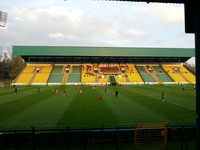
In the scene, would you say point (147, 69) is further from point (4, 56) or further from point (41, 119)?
point (41, 119)

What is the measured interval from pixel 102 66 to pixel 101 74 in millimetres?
7385

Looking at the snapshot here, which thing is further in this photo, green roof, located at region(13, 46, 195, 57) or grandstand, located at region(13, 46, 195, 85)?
green roof, located at region(13, 46, 195, 57)

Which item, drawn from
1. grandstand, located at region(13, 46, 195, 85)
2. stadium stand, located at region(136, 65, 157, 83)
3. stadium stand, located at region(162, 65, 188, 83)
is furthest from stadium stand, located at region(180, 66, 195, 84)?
stadium stand, located at region(136, 65, 157, 83)

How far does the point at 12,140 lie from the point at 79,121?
9.34 m

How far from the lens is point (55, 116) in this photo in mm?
26172

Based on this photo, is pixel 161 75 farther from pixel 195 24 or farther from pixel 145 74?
pixel 195 24

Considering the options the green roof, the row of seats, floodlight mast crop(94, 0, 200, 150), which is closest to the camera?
floodlight mast crop(94, 0, 200, 150)

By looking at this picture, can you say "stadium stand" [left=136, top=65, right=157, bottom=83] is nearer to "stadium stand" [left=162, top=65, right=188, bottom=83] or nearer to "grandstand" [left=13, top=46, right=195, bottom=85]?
"grandstand" [left=13, top=46, right=195, bottom=85]

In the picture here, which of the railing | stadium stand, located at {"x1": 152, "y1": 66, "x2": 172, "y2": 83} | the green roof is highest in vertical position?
the green roof

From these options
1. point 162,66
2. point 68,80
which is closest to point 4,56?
point 68,80

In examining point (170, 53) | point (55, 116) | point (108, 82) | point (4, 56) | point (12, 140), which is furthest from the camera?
point (4, 56)

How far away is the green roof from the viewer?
3962 inches

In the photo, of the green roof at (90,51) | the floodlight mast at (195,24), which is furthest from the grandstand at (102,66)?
the floodlight mast at (195,24)

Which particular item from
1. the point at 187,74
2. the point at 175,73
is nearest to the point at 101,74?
the point at 175,73
